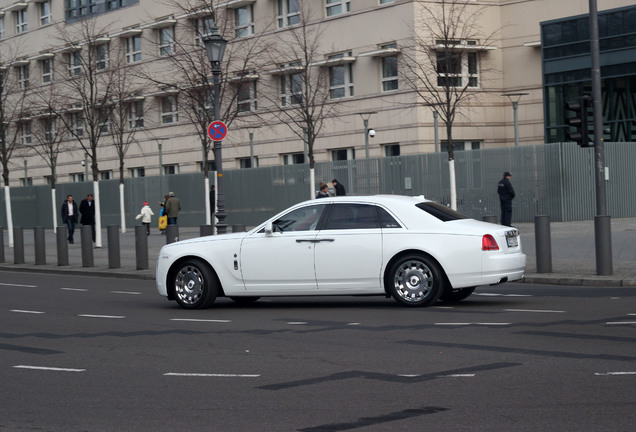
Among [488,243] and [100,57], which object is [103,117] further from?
[488,243]

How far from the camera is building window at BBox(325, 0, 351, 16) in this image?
158 ft

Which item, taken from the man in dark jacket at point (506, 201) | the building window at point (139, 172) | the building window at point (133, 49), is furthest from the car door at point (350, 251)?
the building window at point (139, 172)

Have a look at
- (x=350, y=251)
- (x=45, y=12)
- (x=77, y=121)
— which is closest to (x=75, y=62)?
(x=77, y=121)

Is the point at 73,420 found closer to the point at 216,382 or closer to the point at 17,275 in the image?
the point at 216,382

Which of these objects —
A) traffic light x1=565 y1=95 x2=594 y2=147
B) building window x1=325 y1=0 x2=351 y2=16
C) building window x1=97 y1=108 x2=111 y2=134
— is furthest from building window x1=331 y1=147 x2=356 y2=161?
traffic light x1=565 y1=95 x2=594 y2=147

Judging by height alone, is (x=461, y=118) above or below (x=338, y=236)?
above

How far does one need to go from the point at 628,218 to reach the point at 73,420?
3146 centimetres

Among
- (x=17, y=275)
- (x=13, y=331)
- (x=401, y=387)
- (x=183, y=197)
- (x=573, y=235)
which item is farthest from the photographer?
(x=183, y=197)

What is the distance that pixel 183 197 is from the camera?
5038 cm

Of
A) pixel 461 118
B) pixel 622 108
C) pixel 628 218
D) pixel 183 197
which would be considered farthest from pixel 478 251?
pixel 183 197

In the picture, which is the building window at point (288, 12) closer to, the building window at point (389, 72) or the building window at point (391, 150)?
the building window at point (389, 72)

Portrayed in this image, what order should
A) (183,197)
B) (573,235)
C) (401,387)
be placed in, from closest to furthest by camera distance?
1. (401,387)
2. (573,235)
3. (183,197)

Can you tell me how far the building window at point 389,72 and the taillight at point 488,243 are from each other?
32.3m

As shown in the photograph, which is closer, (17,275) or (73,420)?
(73,420)
